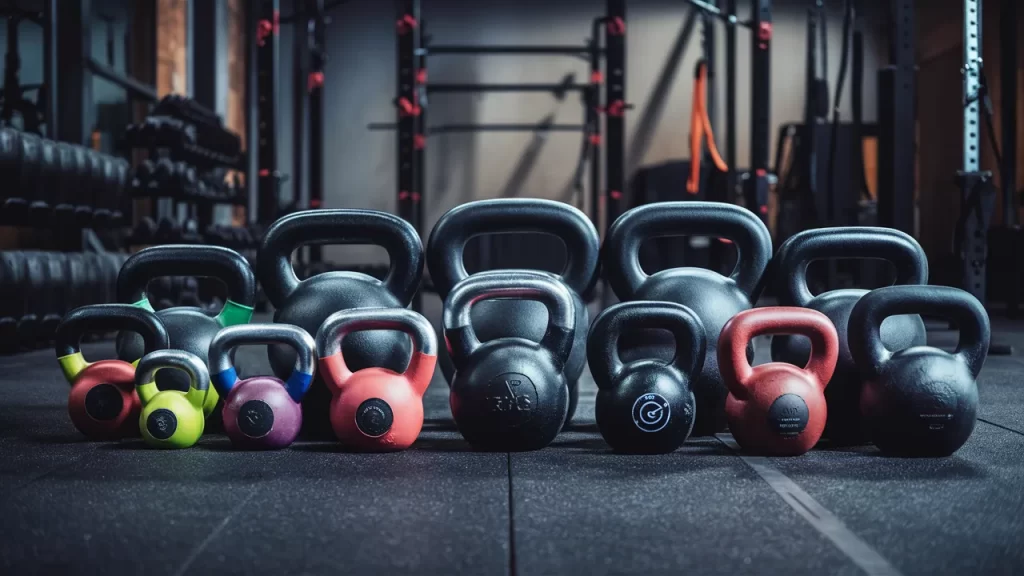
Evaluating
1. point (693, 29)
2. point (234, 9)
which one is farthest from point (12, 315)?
point (693, 29)

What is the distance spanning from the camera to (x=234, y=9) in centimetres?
1126

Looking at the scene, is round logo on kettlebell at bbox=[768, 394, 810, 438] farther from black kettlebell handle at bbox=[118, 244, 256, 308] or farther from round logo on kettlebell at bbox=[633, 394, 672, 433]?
black kettlebell handle at bbox=[118, 244, 256, 308]

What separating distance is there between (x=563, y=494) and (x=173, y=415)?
0.97 m

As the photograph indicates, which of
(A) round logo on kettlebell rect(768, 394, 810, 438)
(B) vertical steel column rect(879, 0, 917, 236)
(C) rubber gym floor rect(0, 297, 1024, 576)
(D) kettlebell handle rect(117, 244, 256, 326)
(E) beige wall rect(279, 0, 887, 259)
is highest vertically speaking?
(E) beige wall rect(279, 0, 887, 259)

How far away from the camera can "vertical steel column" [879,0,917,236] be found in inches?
200

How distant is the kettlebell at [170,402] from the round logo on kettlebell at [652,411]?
0.98m

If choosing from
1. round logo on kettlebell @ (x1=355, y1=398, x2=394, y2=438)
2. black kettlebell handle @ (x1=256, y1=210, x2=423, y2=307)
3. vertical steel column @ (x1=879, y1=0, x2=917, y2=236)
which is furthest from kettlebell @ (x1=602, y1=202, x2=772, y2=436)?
vertical steel column @ (x1=879, y1=0, x2=917, y2=236)

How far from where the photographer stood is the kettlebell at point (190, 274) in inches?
96.0

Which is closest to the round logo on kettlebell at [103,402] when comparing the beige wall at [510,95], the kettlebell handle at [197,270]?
the kettlebell handle at [197,270]

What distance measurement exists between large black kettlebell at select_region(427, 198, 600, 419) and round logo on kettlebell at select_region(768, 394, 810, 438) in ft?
1.66

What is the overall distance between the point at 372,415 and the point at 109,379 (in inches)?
26.2

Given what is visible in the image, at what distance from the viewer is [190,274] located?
96.3 inches

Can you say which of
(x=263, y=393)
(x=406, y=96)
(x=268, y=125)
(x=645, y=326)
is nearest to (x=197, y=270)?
(x=263, y=393)

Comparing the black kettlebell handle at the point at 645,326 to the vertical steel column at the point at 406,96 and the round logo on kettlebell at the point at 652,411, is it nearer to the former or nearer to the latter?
the round logo on kettlebell at the point at 652,411
